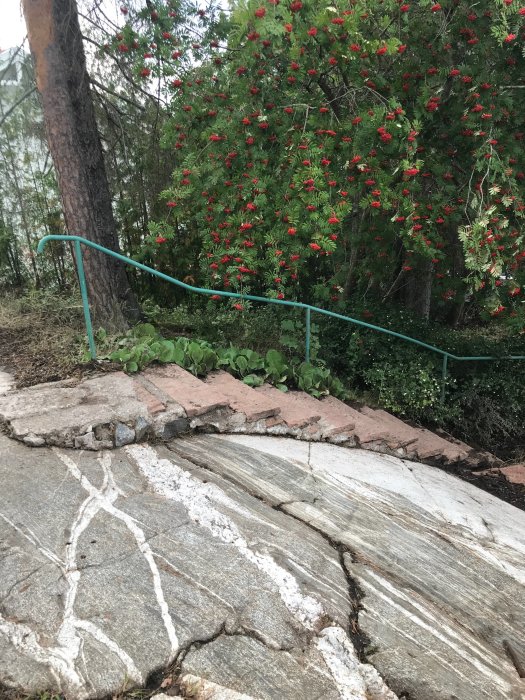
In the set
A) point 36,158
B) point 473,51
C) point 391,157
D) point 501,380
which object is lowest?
point 501,380

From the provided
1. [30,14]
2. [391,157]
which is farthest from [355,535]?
[30,14]

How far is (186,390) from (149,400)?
0.98 ft

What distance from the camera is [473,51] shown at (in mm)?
4020

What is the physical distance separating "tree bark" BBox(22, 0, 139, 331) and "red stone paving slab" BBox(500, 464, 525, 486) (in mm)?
3517

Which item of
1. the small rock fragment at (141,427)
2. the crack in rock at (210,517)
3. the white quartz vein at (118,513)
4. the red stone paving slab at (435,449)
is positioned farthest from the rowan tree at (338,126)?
the white quartz vein at (118,513)

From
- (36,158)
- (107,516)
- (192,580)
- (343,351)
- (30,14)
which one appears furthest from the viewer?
(36,158)

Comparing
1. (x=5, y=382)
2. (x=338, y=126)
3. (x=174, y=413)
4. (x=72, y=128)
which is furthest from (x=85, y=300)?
(x=338, y=126)

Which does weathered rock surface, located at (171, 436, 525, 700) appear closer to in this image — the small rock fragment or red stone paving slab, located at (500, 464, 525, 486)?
the small rock fragment

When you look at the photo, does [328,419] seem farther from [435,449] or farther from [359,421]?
[435,449]

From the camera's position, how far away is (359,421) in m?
3.84

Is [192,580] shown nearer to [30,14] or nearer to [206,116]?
[206,116]

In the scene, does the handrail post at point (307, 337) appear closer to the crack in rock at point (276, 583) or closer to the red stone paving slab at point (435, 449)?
the red stone paving slab at point (435, 449)

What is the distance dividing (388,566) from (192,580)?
93cm

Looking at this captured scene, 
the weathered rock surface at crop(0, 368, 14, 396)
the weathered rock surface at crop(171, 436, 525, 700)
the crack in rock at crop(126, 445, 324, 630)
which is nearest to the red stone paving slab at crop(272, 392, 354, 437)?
the weathered rock surface at crop(171, 436, 525, 700)
